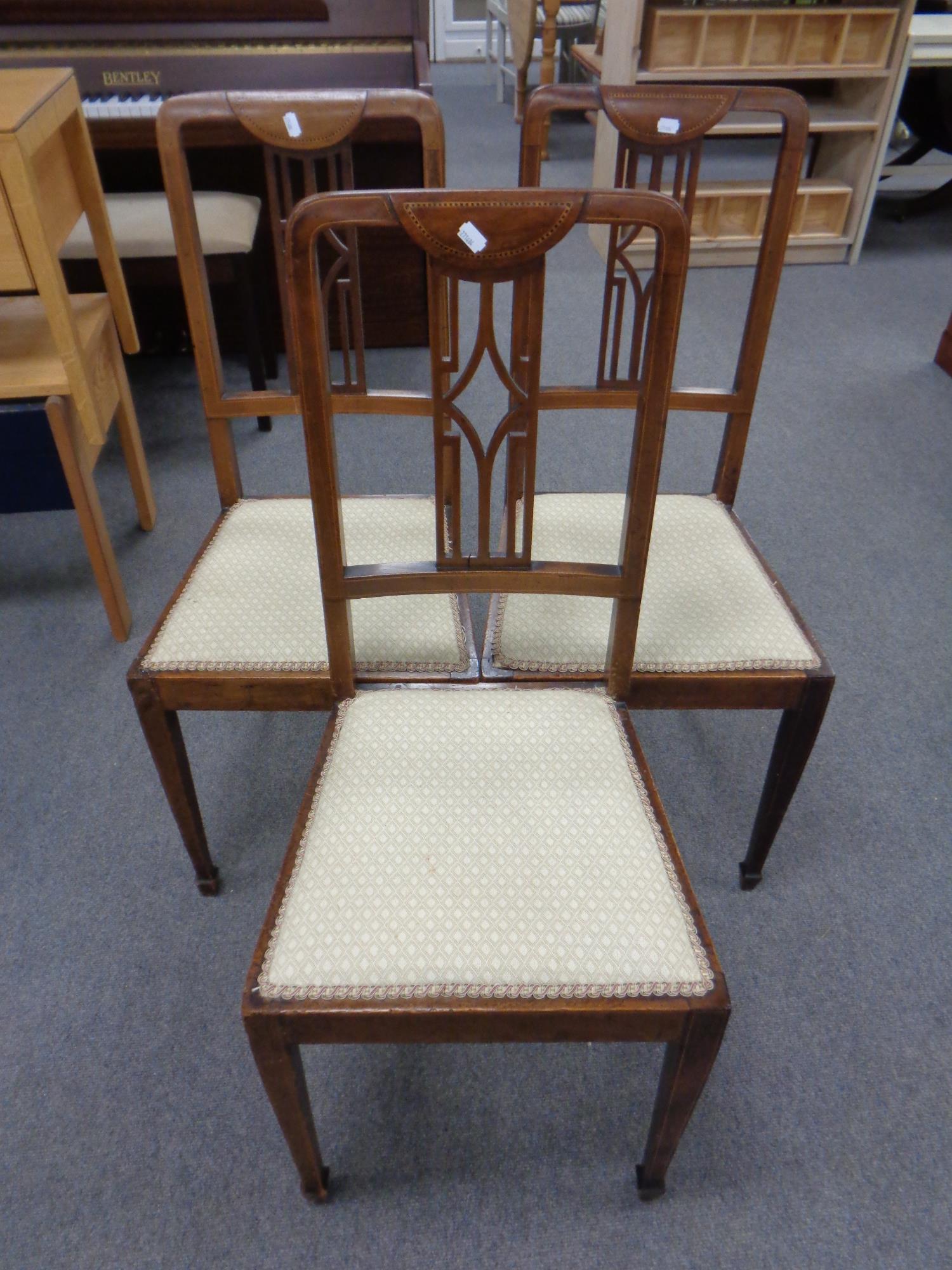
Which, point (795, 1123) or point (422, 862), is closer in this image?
point (422, 862)

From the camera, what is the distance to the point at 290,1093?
867 millimetres

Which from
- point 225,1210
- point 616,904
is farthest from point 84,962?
point 616,904

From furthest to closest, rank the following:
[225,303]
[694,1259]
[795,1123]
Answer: [225,303] → [795,1123] → [694,1259]

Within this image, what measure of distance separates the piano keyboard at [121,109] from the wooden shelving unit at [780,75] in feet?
5.29

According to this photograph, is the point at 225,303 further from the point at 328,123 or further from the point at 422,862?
the point at 422,862

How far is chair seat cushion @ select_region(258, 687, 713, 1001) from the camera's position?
796 mm

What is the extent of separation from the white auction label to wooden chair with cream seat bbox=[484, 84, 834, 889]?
0.37 m

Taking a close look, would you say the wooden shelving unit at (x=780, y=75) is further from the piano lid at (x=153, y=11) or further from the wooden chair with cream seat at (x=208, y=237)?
the wooden chair with cream seat at (x=208, y=237)

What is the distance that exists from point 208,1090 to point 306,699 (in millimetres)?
510

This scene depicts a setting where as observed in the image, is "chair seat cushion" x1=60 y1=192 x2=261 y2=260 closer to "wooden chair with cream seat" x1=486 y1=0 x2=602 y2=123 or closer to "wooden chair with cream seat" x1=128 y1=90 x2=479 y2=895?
"wooden chair with cream seat" x1=128 y1=90 x2=479 y2=895

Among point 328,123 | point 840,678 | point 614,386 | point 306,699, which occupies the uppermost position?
point 328,123

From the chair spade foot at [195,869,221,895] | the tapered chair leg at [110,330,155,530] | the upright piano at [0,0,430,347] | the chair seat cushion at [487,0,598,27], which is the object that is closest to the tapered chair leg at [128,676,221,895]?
the chair spade foot at [195,869,221,895]

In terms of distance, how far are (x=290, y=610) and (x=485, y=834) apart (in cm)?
46

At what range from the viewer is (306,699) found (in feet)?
3.77
